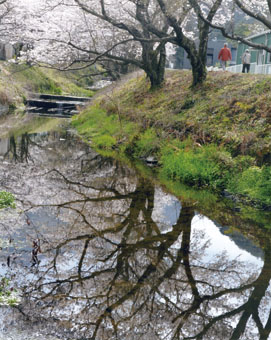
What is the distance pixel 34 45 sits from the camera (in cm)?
2812

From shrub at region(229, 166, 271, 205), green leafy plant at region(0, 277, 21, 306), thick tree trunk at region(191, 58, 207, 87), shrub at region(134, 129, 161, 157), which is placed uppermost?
thick tree trunk at region(191, 58, 207, 87)

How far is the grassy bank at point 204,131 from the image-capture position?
13.6 meters

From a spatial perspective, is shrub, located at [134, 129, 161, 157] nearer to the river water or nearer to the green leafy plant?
the river water

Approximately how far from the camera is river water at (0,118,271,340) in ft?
17.8

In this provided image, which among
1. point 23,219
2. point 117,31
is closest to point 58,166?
point 23,219

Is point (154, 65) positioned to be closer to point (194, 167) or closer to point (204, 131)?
point (204, 131)

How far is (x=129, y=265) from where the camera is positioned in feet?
23.4

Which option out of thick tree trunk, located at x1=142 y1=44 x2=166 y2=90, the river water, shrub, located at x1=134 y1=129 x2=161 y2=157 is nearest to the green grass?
the river water

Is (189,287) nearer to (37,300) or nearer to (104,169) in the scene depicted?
(37,300)

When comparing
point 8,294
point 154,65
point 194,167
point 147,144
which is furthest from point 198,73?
point 8,294

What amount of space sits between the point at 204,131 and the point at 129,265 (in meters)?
10.5

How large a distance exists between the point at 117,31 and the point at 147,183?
48.7ft

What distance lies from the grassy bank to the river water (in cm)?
171

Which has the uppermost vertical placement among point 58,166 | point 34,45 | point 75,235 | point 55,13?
point 55,13
